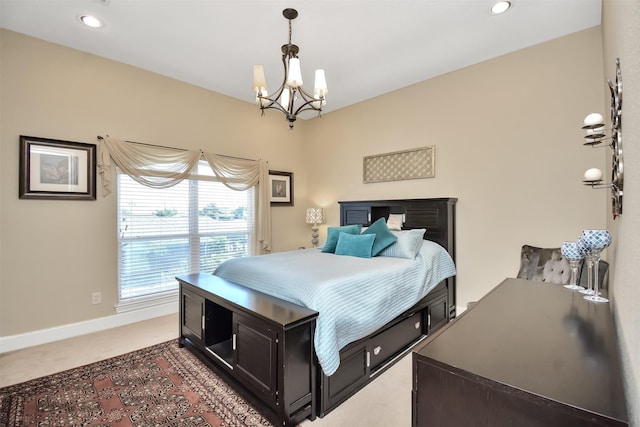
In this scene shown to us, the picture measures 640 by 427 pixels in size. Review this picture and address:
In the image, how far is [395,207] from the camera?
4043 millimetres

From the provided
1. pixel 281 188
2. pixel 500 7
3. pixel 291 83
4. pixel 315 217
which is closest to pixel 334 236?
pixel 315 217

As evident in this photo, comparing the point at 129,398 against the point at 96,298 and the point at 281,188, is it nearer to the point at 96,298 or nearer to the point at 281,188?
the point at 96,298

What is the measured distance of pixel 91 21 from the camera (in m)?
2.64

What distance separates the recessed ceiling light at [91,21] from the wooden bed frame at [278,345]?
2512 millimetres

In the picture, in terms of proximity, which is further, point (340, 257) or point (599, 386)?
point (340, 257)

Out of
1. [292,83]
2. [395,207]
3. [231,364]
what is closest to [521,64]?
[395,207]

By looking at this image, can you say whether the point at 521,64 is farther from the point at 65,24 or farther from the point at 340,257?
the point at 65,24

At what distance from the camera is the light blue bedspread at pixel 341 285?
1.85 m

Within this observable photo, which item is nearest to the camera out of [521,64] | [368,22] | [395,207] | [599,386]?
[599,386]

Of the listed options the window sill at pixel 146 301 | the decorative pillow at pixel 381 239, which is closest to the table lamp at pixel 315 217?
the decorative pillow at pixel 381 239

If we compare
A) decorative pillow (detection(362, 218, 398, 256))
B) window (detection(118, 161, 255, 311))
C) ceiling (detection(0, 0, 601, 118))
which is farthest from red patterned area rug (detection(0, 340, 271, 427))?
ceiling (detection(0, 0, 601, 118))

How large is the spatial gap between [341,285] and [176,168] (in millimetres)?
2847

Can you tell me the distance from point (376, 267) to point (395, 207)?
1.71 m

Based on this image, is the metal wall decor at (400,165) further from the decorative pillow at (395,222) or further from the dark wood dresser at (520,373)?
the dark wood dresser at (520,373)
